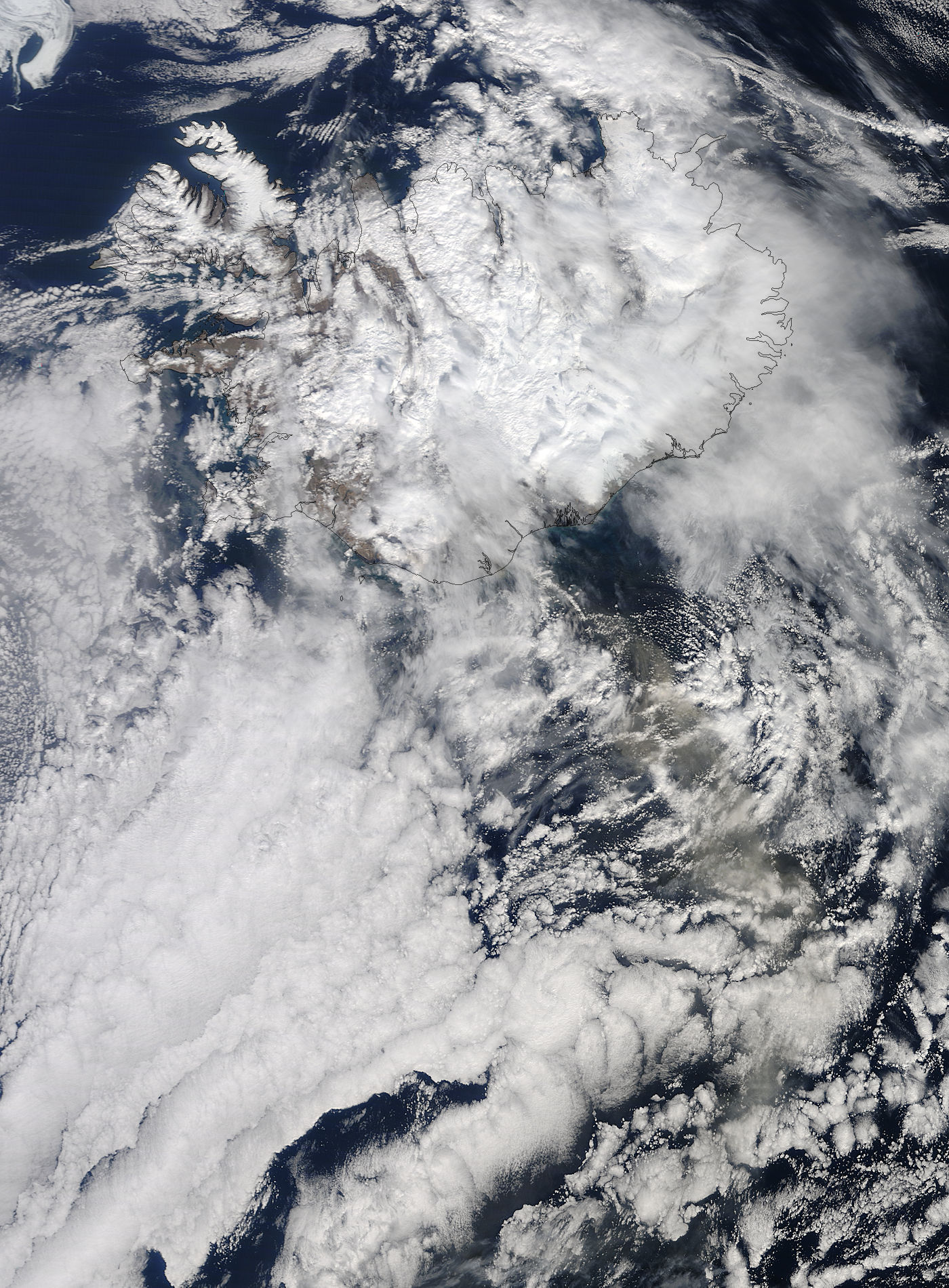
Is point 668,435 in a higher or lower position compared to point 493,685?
higher

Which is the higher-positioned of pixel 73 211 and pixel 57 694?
pixel 73 211

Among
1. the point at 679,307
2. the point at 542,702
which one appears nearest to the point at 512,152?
the point at 679,307

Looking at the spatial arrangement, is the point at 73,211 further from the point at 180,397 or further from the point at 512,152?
the point at 512,152

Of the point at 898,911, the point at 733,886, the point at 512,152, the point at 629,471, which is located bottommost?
the point at 733,886

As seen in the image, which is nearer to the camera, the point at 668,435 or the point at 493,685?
the point at 668,435

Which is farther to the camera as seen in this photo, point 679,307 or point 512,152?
point 512,152

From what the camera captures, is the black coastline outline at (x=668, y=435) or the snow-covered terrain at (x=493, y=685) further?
the black coastline outline at (x=668, y=435)

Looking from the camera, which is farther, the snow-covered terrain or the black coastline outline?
the black coastline outline

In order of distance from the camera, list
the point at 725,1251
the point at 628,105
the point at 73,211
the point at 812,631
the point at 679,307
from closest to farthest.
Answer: the point at 725,1251, the point at 812,631, the point at 679,307, the point at 628,105, the point at 73,211
